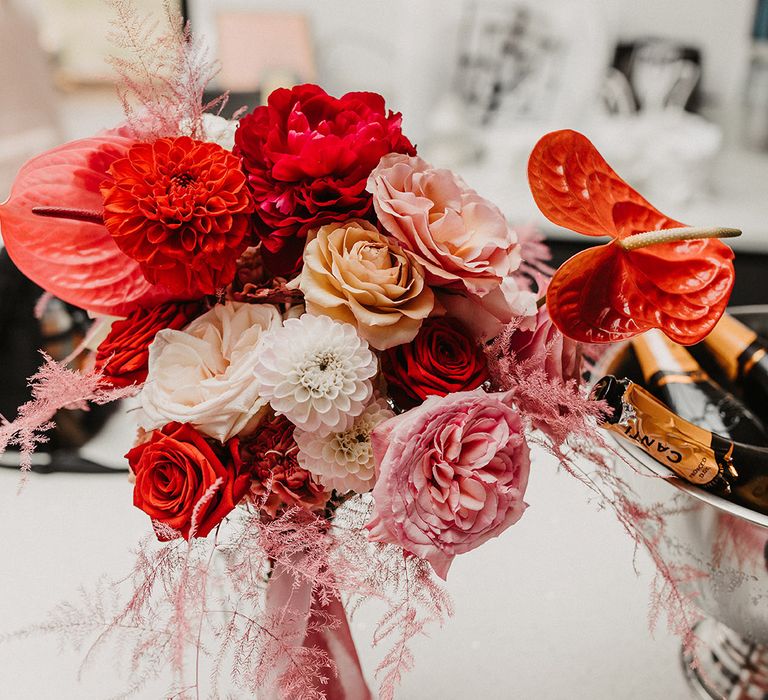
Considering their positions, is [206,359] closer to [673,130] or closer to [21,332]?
[21,332]

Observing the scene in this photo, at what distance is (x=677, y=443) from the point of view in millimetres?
461

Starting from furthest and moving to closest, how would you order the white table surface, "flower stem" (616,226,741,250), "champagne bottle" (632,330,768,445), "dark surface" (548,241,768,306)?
"dark surface" (548,241,768,306)
"champagne bottle" (632,330,768,445)
the white table surface
"flower stem" (616,226,741,250)

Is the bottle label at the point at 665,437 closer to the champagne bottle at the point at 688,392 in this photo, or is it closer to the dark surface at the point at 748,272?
the champagne bottle at the point at 688,392

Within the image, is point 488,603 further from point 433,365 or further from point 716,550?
point 433,365

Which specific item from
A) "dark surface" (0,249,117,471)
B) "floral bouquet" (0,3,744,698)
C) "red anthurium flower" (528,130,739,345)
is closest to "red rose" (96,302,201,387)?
"floral bouquet" (0,3,744,698)

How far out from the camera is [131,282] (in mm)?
448

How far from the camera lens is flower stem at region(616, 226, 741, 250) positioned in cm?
36

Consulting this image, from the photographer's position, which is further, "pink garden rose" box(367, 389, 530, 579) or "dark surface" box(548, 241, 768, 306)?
"dark surface" box(548, 241, 768, 306)

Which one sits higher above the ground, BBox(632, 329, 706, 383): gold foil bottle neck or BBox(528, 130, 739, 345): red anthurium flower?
BBox(528, 130, 739, 345): red anthurium flower

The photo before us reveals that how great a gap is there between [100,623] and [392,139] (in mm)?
318

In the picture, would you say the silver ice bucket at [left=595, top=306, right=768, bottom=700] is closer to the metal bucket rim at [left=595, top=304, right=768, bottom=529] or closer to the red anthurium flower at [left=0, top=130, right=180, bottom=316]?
the metal bucket rim at [left=595, top=304, right=768, bottom=529]

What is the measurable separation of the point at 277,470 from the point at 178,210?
147mm

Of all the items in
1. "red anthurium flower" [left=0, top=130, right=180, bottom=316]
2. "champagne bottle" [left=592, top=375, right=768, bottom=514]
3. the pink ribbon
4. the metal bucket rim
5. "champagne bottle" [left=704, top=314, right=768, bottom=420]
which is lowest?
the pink ribbon

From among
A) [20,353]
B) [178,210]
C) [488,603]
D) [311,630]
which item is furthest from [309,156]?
[20,353]
